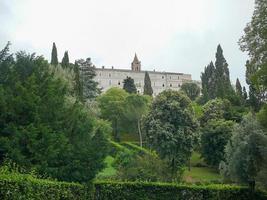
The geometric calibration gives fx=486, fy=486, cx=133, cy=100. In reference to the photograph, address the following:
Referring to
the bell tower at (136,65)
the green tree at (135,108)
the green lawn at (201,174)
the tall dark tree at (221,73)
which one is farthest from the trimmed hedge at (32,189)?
the bell tower at (136,65)

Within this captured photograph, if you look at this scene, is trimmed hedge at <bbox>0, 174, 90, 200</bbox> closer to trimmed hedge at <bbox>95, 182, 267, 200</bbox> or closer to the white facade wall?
trimmed hedge at <bbox>95, 182, 267, 200</bbox>

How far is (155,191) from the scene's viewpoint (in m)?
28.5

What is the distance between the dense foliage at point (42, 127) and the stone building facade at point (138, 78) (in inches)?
4850

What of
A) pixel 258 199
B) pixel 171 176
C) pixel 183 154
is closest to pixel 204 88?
pixel 183 154

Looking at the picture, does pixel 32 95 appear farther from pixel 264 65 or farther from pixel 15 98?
pixel 264 65

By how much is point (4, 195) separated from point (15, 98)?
11.0 metres

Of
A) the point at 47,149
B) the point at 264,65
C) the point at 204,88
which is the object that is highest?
the point at 204,88

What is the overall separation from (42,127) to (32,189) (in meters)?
8.73

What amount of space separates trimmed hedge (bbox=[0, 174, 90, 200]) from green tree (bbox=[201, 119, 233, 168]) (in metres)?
36.9

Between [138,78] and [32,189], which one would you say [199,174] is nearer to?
[32,189]

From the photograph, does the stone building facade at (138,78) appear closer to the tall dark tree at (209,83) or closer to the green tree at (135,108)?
the tall dark tree at (209,83)

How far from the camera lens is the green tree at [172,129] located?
169 feet

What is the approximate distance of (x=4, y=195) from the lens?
17.0m

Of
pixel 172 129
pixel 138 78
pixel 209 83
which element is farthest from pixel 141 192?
A: pixel 138 78
